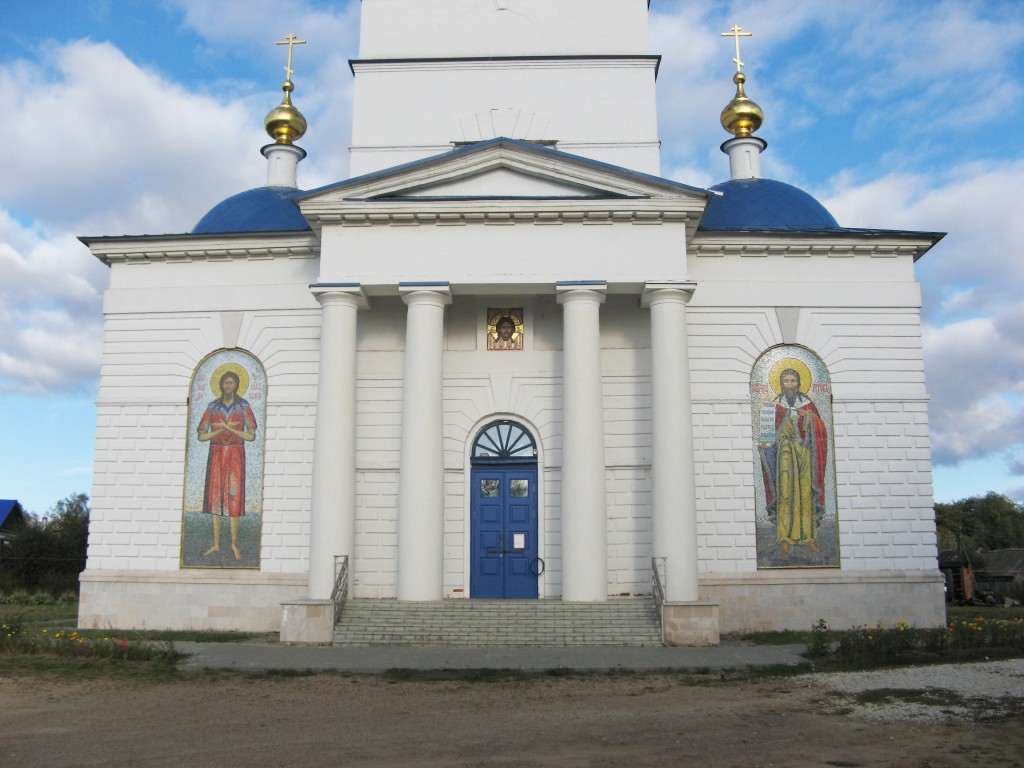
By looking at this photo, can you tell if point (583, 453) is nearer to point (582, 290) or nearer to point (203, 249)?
point (582, 290)

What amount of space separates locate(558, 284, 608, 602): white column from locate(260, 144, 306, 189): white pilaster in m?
8.89

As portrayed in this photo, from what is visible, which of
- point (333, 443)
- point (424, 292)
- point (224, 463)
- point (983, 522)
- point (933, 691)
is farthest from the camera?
point (983, 522)

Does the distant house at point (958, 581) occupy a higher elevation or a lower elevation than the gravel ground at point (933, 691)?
higher

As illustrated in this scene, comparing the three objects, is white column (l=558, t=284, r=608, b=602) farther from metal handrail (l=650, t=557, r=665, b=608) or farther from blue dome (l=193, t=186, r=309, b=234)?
blue dome (l=193, t=186, r=309, b=234)

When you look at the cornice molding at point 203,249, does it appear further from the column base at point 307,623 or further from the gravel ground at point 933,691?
the gravel ground at point 933,691

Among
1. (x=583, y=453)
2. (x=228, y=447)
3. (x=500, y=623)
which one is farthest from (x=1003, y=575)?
(x=228, y=447)

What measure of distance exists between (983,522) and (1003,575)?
3752 cm

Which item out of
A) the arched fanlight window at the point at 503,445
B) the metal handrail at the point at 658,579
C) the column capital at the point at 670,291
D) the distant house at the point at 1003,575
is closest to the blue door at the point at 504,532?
the arched fanlight window at the point at 503,445

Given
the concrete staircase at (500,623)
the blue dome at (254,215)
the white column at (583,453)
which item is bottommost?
the concrete staircase at (500,623)

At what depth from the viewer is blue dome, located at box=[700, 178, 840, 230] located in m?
18.6

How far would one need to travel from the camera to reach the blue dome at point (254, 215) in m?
18.9

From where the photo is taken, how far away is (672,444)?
15.1 meters

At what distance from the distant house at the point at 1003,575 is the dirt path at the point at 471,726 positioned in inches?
676

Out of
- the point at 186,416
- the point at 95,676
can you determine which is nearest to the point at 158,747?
the point at 95,676
